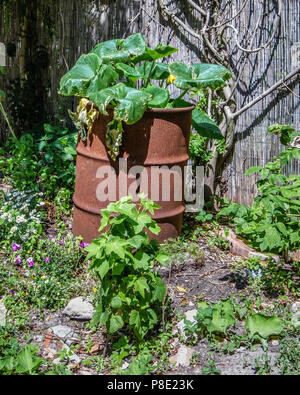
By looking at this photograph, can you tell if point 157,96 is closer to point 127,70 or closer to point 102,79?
point 127,70

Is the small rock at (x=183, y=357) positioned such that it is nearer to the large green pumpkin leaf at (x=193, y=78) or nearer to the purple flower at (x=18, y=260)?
the purple flower at (x=18, y=260)

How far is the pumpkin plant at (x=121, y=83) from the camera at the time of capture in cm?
347

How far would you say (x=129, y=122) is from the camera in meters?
3.47

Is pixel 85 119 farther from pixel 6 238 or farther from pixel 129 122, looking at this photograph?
pixel 6 238

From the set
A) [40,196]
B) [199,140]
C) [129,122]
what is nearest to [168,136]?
[129,122]

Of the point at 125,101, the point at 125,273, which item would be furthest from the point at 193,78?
the point at 125,273

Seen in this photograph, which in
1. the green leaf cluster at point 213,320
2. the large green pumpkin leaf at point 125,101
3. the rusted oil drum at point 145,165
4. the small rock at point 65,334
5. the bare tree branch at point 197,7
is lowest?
the small rock at point 65,334

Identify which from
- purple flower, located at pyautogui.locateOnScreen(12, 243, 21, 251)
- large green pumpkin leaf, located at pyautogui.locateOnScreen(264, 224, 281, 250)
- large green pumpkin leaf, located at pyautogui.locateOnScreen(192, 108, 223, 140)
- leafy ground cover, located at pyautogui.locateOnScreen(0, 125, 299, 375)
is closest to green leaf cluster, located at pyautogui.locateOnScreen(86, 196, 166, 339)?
leafy ground cover, located at pyautogui.locateOnScreen(0, 125, 299, 375)

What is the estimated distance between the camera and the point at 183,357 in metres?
2.79

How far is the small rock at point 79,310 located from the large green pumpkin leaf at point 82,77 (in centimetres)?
140

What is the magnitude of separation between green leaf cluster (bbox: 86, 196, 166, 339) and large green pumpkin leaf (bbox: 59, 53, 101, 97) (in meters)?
1.18

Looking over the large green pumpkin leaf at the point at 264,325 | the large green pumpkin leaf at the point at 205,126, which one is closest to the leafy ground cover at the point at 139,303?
the large green pumpkin leaf at the point at 264,325

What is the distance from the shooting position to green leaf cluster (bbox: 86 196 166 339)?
266 cm
